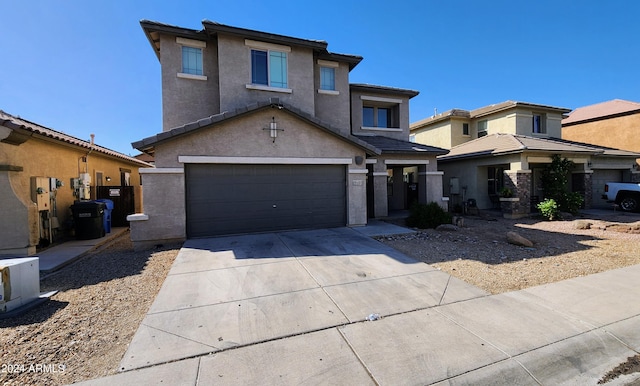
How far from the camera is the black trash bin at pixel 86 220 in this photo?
1012 centimetres

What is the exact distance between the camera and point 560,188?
14.7 meters

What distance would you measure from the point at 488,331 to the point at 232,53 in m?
11.6

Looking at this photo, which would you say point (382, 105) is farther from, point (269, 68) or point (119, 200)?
point (119, 200)

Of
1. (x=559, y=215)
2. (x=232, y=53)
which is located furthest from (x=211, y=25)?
(x=559, y=215)

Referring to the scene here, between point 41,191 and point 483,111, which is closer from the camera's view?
point 41,191

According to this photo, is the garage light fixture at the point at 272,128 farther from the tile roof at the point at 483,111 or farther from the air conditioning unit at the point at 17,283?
the tile roof at the point at 483,111

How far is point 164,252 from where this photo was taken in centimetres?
808

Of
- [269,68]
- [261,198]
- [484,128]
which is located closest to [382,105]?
[269,68]

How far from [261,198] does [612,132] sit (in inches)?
1111

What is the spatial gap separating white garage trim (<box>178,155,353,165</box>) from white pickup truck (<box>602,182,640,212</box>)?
16.5m

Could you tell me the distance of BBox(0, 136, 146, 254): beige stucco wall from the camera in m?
7.54

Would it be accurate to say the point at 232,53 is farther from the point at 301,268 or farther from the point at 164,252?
the point at 301,268

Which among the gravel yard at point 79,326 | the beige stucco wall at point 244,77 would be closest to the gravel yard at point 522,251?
the gravel yard at point 79,326

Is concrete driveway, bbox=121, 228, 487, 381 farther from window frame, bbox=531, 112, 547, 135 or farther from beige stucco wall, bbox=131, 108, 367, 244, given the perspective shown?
window frame, bbox=531, 112, 547, 135
